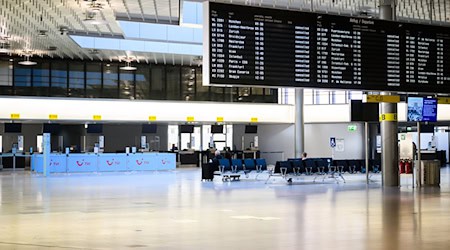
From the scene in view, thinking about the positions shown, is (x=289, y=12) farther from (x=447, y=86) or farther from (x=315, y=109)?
(x=315, y=109)

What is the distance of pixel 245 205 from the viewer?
1455 cm

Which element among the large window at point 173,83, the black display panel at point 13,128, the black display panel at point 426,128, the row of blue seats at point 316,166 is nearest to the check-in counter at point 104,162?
the black display panel at point 13,128

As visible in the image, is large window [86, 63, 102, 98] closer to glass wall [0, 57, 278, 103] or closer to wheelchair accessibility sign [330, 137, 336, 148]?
glass wall [0, 57, 278, 103]

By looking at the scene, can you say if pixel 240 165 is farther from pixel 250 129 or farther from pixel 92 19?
pixel 250 129

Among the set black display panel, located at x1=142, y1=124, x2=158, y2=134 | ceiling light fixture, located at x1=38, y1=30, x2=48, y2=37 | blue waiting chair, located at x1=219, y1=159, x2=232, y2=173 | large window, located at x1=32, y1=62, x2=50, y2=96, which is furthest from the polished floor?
black display panel, located at x1=142, y1=124, x2=158, y2=134

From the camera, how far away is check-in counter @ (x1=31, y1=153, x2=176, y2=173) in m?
31.0

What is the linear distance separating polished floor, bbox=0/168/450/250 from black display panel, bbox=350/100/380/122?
426cm

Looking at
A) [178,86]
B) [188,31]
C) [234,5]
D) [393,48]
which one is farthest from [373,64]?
[178,86]

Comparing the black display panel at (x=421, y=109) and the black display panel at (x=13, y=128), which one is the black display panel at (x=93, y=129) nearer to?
the black display panel at (x=13, y=128)

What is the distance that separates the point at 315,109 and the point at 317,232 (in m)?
28.8

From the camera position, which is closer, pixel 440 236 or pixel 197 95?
pixel 440 236

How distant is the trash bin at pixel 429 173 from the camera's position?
21.2m

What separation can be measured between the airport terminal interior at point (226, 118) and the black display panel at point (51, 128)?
0.13m

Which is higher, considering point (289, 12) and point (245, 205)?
point (289, 12)
